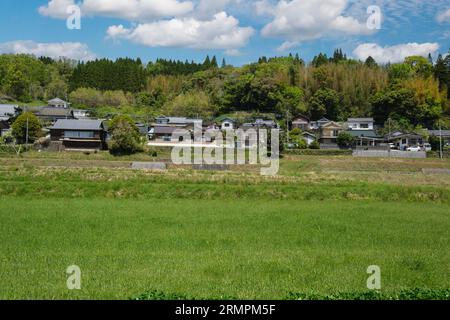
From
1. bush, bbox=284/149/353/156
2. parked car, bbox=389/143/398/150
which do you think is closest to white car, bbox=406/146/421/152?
parked car, bbox=389/143/398/150

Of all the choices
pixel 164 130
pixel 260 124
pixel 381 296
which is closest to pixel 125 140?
pixel 164 130

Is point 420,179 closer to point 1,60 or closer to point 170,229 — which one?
point 170,229

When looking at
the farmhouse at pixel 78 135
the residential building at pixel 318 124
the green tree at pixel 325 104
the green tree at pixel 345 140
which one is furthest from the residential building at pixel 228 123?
the farmhouse at pixel 78 135

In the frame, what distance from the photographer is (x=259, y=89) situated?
67.6m

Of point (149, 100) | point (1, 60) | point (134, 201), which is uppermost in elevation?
A: point (1, 60)

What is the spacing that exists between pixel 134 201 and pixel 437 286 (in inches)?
597

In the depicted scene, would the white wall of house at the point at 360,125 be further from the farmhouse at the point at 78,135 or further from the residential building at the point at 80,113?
the residential building at the point at 80,113

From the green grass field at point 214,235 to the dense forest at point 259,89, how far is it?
42.3 metres

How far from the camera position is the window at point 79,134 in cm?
4759

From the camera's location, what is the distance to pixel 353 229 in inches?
553

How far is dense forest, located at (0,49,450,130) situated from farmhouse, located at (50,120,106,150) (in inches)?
831

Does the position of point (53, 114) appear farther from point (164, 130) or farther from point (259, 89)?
point (259, 89)

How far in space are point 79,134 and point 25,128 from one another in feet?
16.8
